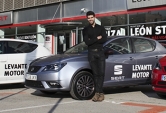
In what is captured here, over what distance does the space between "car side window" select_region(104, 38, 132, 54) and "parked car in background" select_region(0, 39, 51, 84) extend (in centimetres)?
293

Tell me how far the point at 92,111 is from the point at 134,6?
10.2 metres

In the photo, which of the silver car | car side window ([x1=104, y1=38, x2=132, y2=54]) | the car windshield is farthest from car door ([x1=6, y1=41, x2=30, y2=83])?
car side window ([x1=104, y1=38, x2=132, y2=54])

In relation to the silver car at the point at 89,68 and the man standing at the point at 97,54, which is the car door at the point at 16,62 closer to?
the silver car at the point at 89,68

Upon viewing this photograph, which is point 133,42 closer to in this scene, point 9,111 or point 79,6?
point 9,111

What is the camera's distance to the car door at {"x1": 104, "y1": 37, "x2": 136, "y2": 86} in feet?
25.0

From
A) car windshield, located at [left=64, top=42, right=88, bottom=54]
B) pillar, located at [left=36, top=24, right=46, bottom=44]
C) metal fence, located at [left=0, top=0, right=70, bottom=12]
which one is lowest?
car windshield, located at [left=64, top=42, right=88, bottom=54]

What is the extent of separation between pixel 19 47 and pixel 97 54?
11.4 feet

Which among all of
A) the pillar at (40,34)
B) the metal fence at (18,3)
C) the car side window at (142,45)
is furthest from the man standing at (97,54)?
the pillar at (40,34)

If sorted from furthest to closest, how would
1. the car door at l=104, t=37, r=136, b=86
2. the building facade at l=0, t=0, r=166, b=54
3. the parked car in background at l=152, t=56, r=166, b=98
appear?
the building facade at l=0, t=0, r=166, b=54 < the car door at l=104, t=37, r=136, b=86 < the parked car in background at l=152, t=56, r=166, b=98

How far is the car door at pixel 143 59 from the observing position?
8148mm

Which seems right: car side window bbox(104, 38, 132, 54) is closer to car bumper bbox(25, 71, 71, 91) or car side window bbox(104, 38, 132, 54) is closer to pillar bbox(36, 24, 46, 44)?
car bumper bbox(25, 71, 71, 91)

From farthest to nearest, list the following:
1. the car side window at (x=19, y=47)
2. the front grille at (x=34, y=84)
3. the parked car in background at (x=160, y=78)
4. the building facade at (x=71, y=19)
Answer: the building facade at (x=71, y=19)
the car side window at (x=19, y=47)
the front grille at (x=34, y=84)
the parked car in background at (x=160, y=78)

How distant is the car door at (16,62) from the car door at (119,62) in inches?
118

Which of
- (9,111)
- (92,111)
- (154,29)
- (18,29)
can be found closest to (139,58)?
(92,111)
